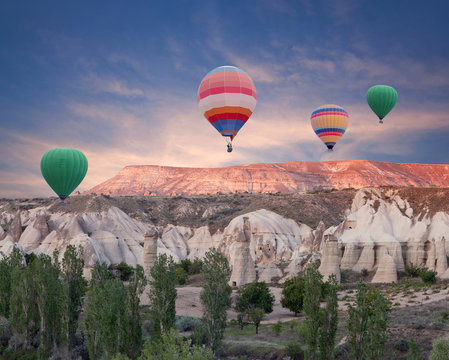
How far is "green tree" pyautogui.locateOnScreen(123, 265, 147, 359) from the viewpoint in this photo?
26.2 metres

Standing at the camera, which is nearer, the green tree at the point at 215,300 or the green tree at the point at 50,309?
the green tree at the point at 215,300

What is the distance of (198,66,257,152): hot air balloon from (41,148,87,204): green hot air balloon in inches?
840

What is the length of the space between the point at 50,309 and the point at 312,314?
1813 cm

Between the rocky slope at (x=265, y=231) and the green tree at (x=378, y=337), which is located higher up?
the rocky slope at (x=265, y=231)

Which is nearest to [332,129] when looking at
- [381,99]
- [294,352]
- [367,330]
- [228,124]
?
[381,99]

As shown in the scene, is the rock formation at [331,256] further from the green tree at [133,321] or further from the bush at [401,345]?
the green tree at [133,321]

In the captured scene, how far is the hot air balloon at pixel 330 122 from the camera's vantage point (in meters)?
66.9

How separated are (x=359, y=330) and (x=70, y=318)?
19433 millimetres

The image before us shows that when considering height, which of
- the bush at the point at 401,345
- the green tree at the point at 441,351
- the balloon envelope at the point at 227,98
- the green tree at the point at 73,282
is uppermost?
the balloon envelope at the point at 227,98

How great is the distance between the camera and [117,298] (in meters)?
25.9

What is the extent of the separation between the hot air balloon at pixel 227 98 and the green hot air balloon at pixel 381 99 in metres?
28.2

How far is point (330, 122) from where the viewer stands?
219ft

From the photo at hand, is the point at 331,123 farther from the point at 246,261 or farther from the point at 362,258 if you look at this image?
Result: the point at 246,261

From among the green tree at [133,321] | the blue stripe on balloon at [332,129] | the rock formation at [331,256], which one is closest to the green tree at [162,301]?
the green tree at [133,321]
